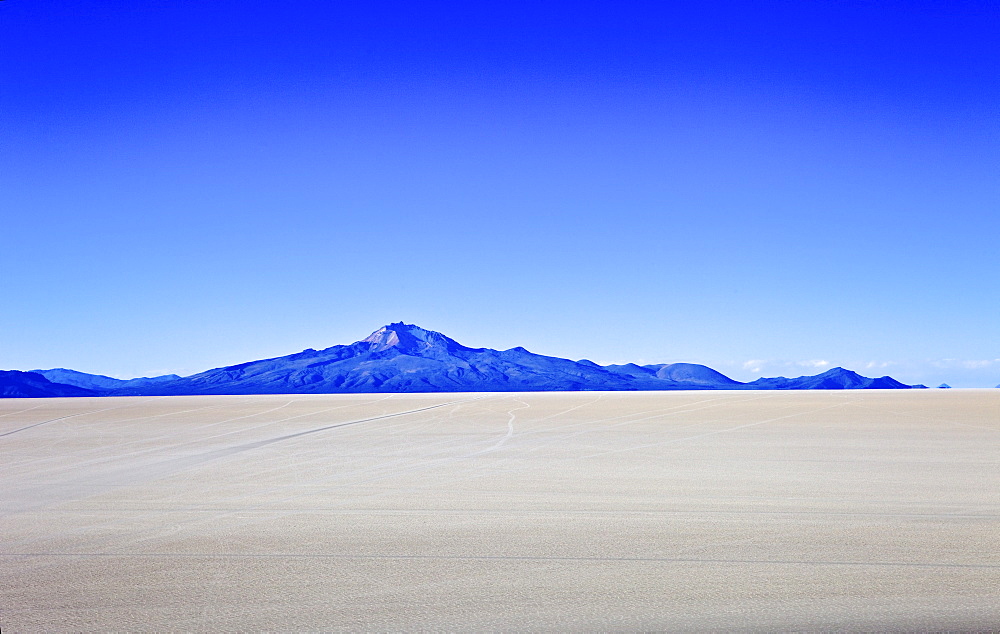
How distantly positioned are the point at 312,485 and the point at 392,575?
5464mm

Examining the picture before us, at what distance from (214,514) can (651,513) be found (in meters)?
4.98

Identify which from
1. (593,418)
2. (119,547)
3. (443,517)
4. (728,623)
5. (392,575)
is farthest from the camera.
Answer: (593,418)

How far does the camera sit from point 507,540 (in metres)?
7.52

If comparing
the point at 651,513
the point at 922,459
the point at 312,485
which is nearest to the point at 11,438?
the point at 312,485

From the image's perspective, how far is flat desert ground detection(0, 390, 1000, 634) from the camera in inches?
214

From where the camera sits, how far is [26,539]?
309 inches

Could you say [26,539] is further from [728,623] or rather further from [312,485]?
[728,623]

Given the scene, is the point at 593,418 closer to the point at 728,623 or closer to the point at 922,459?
the point at 922,459

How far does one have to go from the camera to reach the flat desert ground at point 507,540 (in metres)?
5.45

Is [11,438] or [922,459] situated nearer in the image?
[922,459]

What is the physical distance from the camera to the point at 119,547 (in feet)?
24.3

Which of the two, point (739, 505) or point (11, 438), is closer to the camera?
point (739, 505)

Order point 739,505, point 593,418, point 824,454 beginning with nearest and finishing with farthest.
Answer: point 739,505 → point 824,454 → point 593,418

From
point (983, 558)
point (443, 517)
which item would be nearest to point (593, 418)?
point (443, 517)
